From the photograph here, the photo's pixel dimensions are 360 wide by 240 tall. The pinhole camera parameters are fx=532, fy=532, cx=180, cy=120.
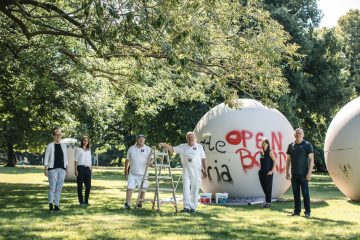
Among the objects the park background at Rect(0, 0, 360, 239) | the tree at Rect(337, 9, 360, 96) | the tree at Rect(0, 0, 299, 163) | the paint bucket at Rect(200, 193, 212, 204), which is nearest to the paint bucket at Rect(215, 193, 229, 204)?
the paint bucket at Rect(200, 193, 212, 204)

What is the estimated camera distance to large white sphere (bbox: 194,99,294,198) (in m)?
15.7

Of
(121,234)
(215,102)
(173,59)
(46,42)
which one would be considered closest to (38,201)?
(46,42)

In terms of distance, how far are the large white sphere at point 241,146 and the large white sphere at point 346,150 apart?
1.36m

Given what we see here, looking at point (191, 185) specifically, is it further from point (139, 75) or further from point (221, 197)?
point (139, 75)

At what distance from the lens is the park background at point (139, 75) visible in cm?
948

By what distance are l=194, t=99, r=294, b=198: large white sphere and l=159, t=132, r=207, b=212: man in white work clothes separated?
2597 millimetres

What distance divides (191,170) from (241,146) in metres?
3.08

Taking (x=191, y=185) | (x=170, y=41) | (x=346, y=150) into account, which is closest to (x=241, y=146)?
Answer: (x=346, y=150)

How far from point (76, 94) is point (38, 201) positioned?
4786 mm

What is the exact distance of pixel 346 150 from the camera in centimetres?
1524

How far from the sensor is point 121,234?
29.2ft

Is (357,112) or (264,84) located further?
(357,112)

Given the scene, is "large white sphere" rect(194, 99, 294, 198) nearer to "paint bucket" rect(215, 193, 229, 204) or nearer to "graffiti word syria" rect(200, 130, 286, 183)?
"graffiti word syria" rect(200, 130, 286, 183)

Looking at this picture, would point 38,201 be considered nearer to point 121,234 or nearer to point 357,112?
point 121,234
